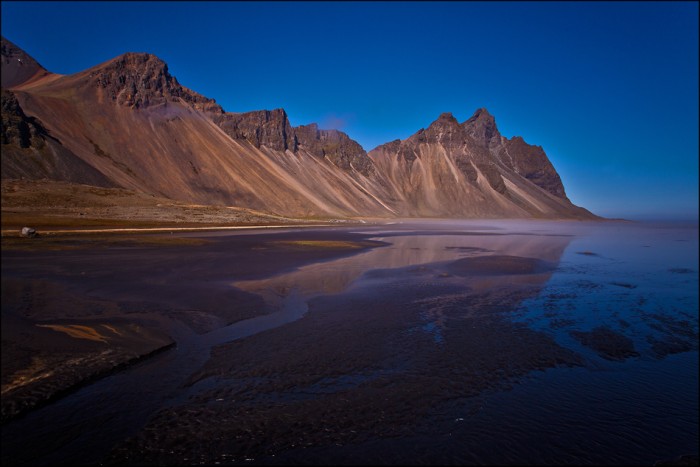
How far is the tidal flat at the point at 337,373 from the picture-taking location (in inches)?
262

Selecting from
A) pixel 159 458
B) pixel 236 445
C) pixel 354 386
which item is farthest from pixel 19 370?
pixel 354 386

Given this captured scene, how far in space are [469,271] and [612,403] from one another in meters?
18.7

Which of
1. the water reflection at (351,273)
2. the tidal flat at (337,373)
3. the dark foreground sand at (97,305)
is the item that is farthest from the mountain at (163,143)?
the tidal flat at (337,373)

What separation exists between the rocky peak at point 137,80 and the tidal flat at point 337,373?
13629 centimetres

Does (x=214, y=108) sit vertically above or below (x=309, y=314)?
above

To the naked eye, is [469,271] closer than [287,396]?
No

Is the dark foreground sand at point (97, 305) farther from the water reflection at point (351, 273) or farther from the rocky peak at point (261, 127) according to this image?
the rocky peak at point (261, 127)

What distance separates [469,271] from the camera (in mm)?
26844

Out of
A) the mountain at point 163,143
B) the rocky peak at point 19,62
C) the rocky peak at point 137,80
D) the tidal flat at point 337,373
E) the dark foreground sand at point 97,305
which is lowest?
the tidal flat at point 337,373

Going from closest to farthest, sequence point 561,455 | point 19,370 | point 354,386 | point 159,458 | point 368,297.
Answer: point 159,458 → point 561,455 → point 19,370 → point 354,386 → point 368,297

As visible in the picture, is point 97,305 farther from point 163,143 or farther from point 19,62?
point 19,62

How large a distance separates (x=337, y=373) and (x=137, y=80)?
523 ft

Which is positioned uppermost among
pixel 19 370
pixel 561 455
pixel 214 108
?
pixel 214 108

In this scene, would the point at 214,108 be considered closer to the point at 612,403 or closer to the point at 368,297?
the point at 368,297
